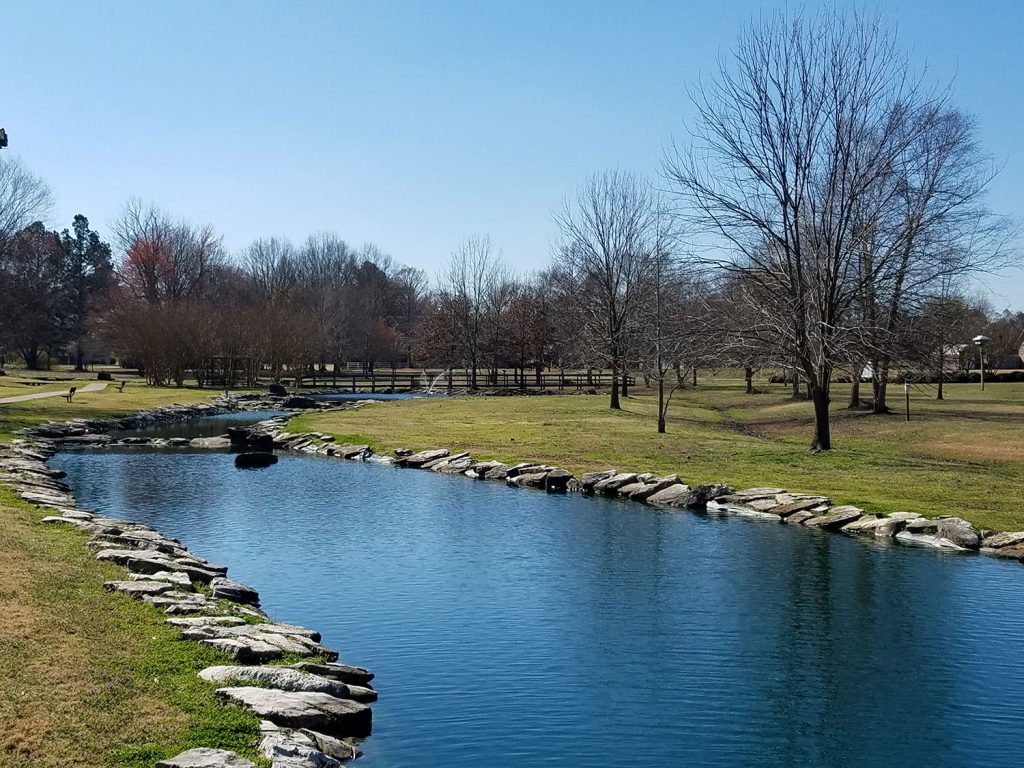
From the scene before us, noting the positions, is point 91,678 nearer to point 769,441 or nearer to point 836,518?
point 836,518

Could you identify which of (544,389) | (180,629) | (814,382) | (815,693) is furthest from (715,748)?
(544,389)

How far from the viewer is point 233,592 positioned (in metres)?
12.1

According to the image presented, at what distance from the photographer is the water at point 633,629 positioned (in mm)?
8758

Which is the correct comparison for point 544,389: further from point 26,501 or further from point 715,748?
point 715,748

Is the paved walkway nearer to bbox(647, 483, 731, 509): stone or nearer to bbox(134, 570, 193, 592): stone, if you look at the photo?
bbox(647, 483, 731, 509): stone

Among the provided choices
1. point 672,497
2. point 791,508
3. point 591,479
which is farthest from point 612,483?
point 791,508

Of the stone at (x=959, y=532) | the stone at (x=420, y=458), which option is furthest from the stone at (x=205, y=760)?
the stone at (x=420, y=458)

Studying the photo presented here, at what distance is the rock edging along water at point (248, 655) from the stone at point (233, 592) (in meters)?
0.02

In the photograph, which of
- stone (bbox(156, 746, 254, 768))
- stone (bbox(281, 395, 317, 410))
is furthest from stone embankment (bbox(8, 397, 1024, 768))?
stone (bbox(281, 395, 317, 410))

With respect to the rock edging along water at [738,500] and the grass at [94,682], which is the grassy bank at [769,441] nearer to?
the rock edging along water at [738,500]

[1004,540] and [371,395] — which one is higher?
[371,395]

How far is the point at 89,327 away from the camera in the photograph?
8700cm

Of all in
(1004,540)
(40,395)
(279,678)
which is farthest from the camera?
(40,395)

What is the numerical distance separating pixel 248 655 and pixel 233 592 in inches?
128
